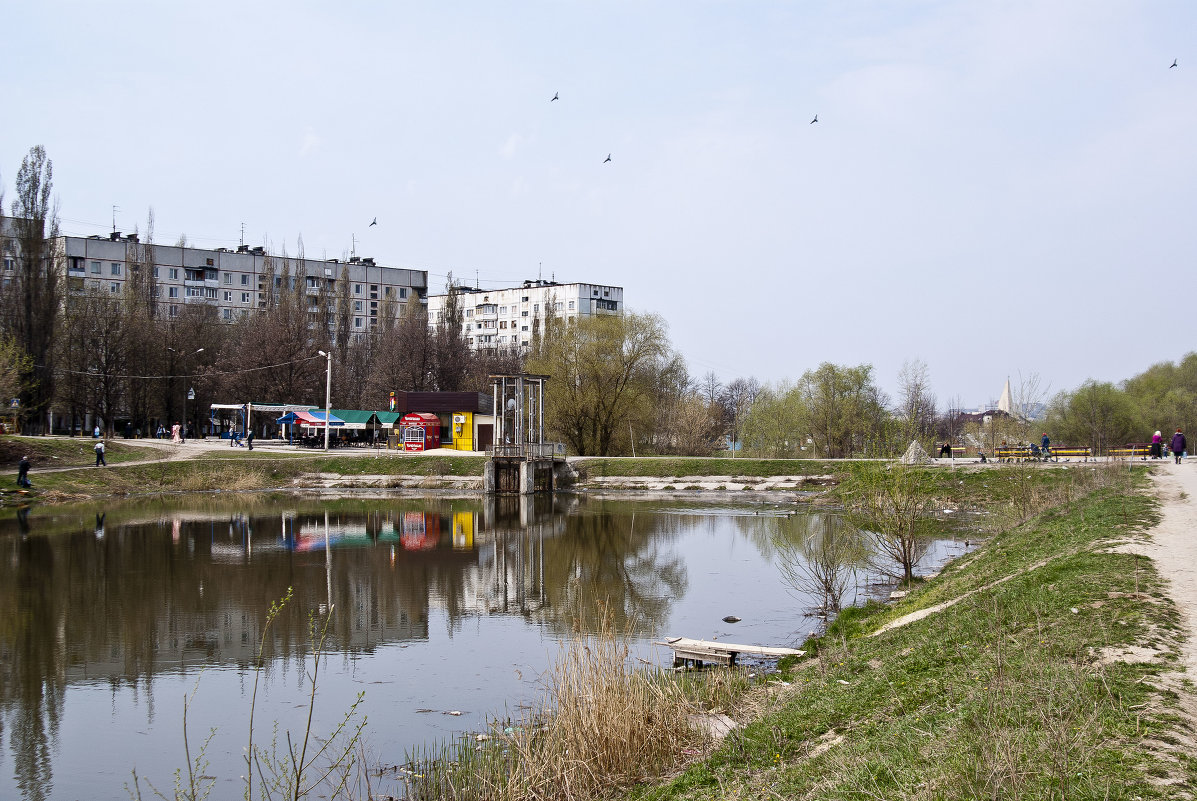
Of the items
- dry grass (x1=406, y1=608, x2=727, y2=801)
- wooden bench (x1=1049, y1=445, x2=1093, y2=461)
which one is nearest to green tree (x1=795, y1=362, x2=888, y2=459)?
wooden bench (x1=1049, y1=445, x2=1093, y2=461)

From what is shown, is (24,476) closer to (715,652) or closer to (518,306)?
(715,652)

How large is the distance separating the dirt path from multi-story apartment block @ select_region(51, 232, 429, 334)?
293ft

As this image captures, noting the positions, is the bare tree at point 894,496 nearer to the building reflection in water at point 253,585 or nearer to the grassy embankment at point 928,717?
the grassy embankment at point 928,717

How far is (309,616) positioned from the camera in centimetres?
1103

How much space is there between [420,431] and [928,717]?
58.1 meters

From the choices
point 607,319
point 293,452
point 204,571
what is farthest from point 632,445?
point 204,571

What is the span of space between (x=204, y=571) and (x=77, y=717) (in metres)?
12.3

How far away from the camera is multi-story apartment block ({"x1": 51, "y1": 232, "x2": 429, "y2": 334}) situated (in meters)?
100

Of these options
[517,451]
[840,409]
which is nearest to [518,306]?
[840,409]

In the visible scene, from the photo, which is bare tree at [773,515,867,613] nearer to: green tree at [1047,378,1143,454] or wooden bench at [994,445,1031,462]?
wooden bench at [994,445,1031,462]

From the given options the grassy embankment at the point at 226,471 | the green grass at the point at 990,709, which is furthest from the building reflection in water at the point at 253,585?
the grassy embankment at the point at 226,471

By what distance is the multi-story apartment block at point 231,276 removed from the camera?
100438 millimetres

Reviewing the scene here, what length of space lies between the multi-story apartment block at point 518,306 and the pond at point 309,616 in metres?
84.0

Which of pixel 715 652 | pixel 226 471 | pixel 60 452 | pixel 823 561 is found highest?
pixel 60 452
